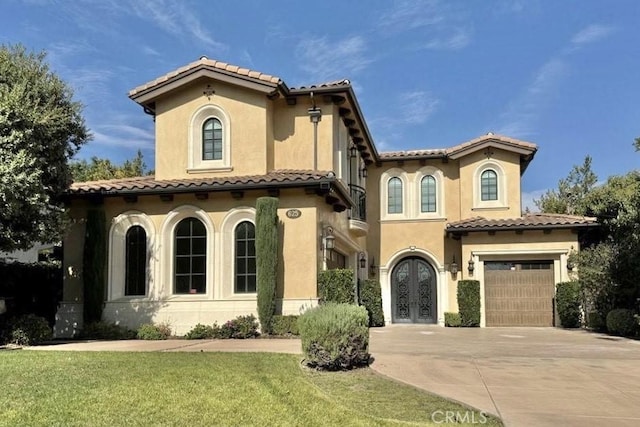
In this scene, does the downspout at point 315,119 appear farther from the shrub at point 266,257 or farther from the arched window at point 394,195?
the arched window at point 394,195

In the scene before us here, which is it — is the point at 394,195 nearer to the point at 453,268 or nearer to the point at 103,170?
the point at 453,268

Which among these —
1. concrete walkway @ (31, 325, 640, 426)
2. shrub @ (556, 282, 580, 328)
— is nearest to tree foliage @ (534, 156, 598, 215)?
shrub @ (556, 282, 580, 328)

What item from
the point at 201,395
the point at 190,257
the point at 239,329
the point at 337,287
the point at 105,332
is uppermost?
the point at 190,257

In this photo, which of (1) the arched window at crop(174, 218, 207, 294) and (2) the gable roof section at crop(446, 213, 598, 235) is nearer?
(1) the arched window at crop(174, 218, 207, 294)

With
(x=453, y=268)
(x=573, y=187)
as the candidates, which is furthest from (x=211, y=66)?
(x=573, y=187)

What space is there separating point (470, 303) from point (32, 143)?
607 inches

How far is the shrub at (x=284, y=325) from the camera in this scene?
1478 centimetres

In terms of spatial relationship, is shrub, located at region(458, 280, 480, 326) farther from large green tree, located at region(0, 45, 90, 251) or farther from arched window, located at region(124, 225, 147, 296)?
large green tree, located at region(0, 45, 90, 251)

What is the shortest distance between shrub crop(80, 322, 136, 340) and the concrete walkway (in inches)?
88.1

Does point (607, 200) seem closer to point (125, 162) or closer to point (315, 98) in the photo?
point (315, 98)

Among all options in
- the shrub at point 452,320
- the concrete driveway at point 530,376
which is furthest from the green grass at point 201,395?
the shrub at point 452,320

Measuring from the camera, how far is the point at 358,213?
21.6m

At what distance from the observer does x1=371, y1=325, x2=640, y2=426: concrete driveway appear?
22.0ft

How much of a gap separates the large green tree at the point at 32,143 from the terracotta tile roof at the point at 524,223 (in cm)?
1353
